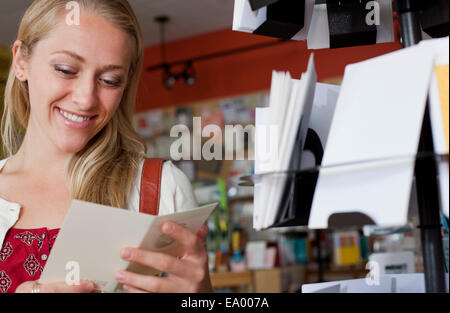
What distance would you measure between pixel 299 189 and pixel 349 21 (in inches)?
16.2

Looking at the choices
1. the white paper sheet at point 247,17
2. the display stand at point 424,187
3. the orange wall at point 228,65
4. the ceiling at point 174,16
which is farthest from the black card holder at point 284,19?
the orange wall at point 228,65

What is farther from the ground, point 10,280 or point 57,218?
point 57,218

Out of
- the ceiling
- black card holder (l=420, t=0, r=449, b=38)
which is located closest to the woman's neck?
black card holder (l=420, t=0, r=449, b=38)

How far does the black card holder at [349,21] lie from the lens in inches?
45.9

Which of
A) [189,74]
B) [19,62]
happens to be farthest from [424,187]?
[189,74]

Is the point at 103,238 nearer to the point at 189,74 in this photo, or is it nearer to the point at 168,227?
the point at 168,227

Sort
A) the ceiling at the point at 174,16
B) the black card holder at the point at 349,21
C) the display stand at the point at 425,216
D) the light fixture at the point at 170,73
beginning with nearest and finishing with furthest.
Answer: the display stand at the point at 425,216
the black card holder at the point at 349,21
the ceiling at the point at 174,16
the light fixture at the point at 170,73

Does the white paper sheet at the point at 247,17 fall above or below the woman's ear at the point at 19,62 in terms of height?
below

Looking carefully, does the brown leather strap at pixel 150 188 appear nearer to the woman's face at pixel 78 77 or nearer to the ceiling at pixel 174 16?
the woman's face at pixel 78 77

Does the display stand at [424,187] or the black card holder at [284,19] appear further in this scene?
the black card holder at [284,19]
